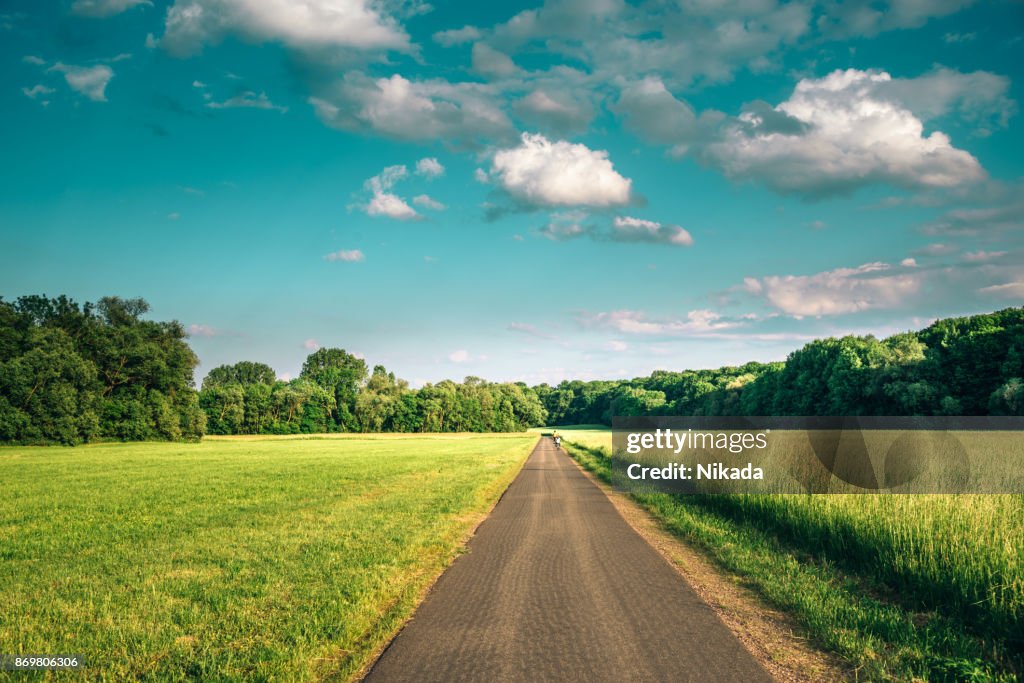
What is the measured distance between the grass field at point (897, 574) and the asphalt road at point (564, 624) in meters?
1.36

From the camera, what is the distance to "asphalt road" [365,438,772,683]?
5062 millimetres

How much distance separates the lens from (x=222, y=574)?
29.0 feet

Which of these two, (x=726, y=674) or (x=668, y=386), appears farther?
(x=668, y=386)

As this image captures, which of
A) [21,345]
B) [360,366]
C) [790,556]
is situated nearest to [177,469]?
[790,556]

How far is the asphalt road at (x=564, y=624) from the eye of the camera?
5.06m

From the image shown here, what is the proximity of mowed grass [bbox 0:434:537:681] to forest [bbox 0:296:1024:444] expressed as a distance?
53025mm

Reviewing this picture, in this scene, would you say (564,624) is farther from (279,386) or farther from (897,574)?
(279,386)

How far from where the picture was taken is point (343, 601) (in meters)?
7.21

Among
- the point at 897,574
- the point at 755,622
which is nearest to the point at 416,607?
the point at 755,622

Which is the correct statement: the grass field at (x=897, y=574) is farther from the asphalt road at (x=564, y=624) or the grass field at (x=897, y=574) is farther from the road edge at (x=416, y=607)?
the road edge at (x=416, y=607)

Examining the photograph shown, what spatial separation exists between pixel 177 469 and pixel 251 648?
3049 cm

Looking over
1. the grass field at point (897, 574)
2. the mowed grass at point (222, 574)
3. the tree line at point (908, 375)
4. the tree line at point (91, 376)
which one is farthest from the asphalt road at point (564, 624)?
the tree line at point (91, 376)

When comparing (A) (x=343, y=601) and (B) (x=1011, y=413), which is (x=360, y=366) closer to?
(B) (x=1011, y=413)

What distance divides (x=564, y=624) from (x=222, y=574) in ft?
19.7
